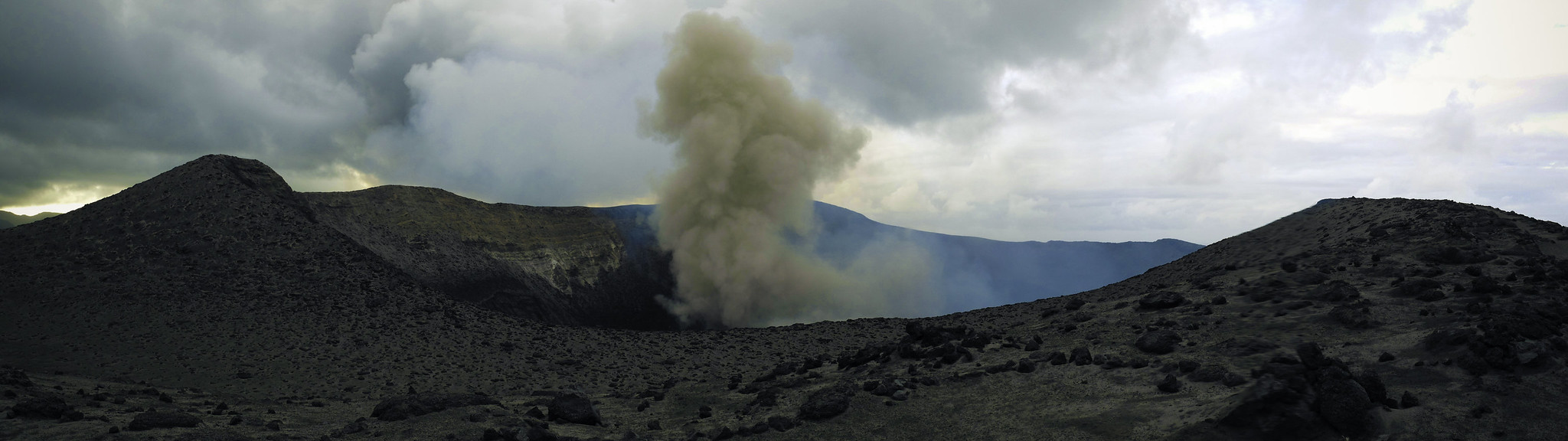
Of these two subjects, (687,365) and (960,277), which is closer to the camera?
(687,365)

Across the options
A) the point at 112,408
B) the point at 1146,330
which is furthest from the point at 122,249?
the point at 1146,330

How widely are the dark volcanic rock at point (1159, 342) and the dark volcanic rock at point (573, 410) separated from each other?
12.2 metres

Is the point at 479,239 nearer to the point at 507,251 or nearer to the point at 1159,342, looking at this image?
the point at 507,251

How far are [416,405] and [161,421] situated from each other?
4.33 metres

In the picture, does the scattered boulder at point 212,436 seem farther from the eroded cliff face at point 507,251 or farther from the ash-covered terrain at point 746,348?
the eroded cliff face at point 507,251

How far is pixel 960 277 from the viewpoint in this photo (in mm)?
92438

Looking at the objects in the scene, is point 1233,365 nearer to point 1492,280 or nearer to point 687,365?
point 1492,280

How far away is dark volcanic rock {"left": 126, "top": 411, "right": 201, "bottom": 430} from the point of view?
1320 centimetres

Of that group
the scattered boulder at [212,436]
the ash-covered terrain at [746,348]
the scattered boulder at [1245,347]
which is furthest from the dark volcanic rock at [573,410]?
the scattered boulder at [1245,347]

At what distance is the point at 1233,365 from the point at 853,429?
7.13 metres

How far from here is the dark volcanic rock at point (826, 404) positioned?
14367mm

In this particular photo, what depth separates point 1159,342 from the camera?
15.1 m

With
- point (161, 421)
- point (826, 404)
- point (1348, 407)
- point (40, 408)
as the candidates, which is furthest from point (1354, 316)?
point (40, 408)

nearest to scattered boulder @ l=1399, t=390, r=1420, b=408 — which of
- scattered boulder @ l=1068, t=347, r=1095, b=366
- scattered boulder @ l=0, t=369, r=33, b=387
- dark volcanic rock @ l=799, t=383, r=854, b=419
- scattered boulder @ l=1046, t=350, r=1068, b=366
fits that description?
scattered boulder @ l=1068, t=347, r=1095, b=366
